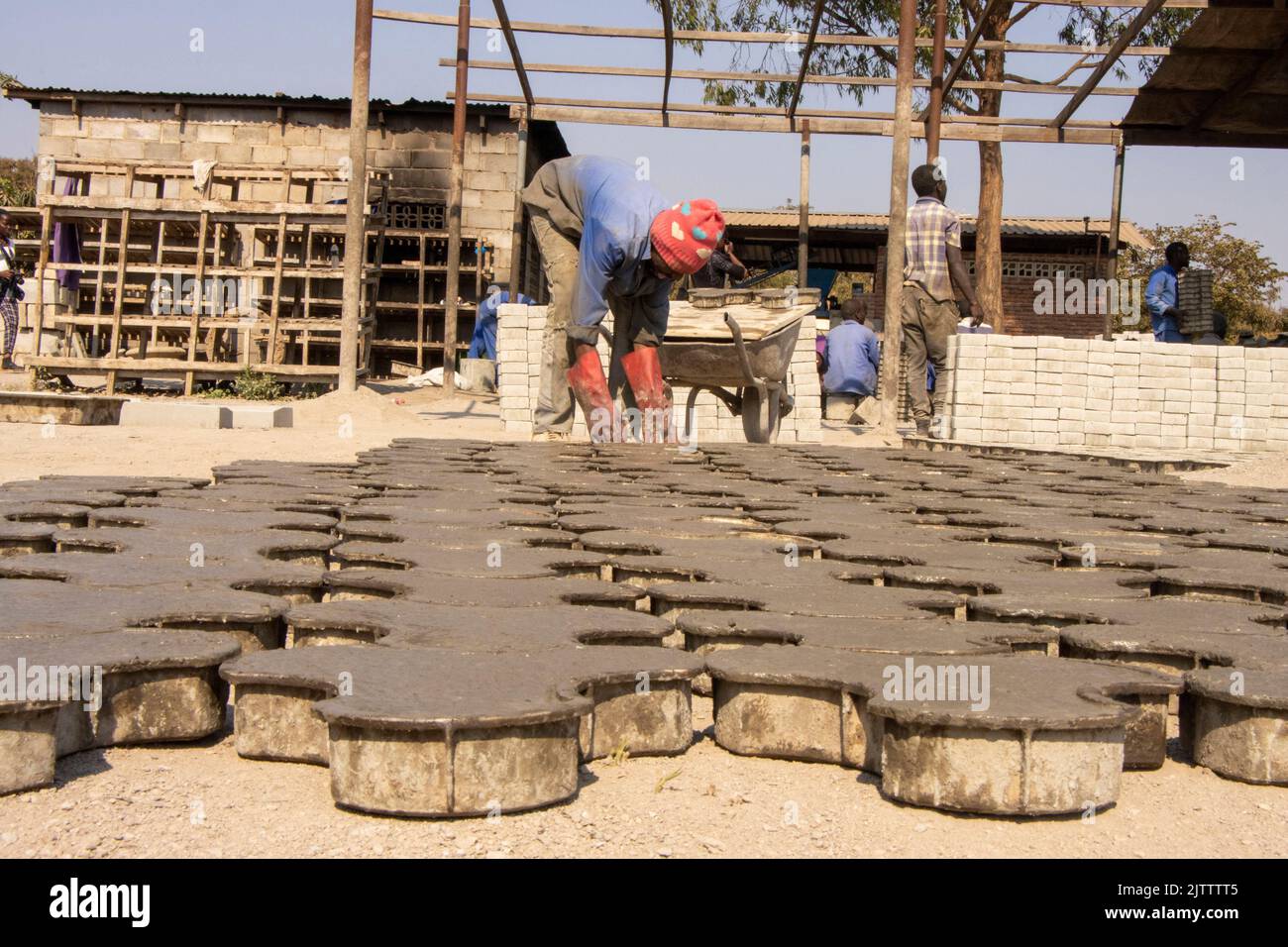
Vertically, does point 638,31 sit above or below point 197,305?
above

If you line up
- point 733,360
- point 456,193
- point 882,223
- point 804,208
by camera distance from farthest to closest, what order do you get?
point 882,223, point 804,208, point 456,193, point 733,360

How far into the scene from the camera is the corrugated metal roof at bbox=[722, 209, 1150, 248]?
22969mm

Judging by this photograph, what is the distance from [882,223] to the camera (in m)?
23.5

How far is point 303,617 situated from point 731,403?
269 inches

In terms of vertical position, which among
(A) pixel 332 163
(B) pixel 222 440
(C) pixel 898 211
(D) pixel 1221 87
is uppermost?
(D) pixel 1221 87

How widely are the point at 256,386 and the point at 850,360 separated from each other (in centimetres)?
562

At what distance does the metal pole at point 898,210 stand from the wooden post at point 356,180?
371 cm

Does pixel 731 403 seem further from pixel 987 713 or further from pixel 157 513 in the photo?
pixel 987 713

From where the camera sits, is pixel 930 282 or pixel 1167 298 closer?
pixel 930 282

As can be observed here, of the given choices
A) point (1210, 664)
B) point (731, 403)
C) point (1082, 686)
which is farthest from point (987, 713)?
point (731, 403)

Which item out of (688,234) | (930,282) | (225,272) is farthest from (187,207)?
(688,234)

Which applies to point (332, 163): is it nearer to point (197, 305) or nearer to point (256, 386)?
point (197, 305)

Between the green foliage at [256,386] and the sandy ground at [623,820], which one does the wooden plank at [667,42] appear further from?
the sandy ground at [623,820]

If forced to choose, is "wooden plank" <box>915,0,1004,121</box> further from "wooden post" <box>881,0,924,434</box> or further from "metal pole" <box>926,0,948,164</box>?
"wooden post" <box>881,0,924,434</box>
